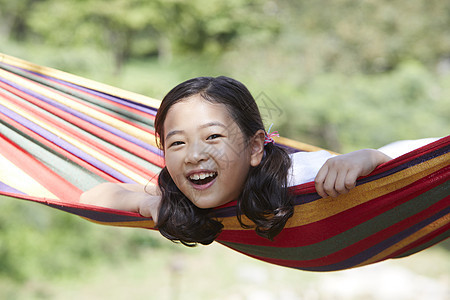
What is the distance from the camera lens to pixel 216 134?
104cm

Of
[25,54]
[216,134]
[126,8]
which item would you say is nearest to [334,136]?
[126,8]

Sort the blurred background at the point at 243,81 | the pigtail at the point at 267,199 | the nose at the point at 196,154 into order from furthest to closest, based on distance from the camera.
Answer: the blurred background at the point at 243,81 < the pigtail at the point at 267,199 < the nose at the point at 196,154

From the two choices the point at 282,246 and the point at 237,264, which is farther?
the point at 237,264

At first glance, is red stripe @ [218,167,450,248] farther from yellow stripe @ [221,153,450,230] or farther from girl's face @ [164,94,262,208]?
girl's face @ [164,94,262,208]

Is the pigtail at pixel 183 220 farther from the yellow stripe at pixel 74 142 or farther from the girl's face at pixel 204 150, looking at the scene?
the yellow stripe at pixel 74 142

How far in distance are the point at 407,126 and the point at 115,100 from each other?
5716 millimetres

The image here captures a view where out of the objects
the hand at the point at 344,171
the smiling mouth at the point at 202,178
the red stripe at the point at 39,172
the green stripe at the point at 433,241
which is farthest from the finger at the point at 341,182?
the red stripe at the point at 39,172

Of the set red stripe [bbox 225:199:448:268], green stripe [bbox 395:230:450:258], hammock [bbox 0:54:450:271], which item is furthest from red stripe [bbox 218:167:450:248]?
green stripe [bbox 395:230:450:258]

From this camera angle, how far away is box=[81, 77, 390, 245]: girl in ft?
3.42

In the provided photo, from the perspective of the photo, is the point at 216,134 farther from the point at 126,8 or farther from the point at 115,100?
the point at 126,8

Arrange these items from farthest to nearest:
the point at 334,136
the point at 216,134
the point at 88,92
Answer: the point at 334,136
the point at 88,92
the point at 216,134

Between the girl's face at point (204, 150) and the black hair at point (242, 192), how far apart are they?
1.1 inches

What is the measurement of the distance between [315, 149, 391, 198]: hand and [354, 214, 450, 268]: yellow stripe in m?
0.36

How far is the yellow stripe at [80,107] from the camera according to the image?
161 cm
